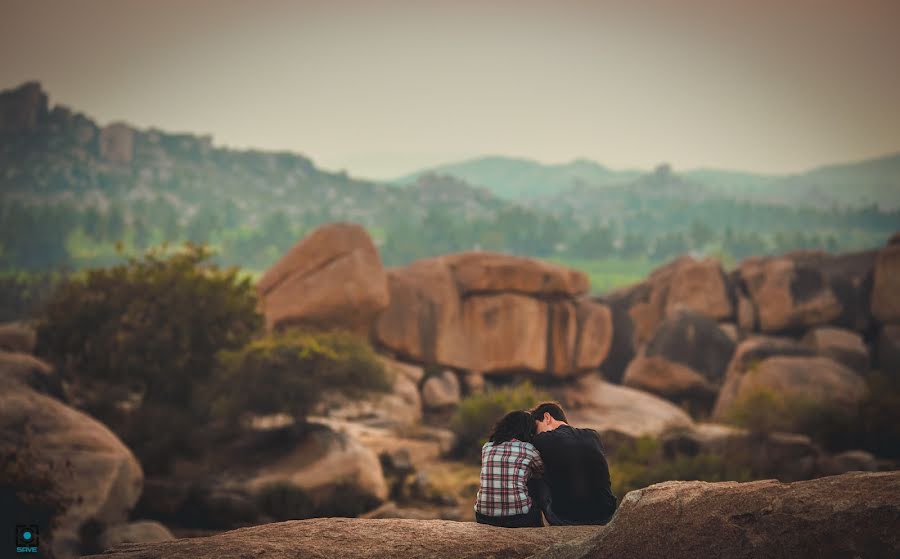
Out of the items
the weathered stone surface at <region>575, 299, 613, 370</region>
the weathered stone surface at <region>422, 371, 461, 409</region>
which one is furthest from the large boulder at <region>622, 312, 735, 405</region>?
the weathered stone surface at <region>422, 371, 461, 409</region>

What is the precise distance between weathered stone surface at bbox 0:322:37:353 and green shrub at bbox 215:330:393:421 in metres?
6.74

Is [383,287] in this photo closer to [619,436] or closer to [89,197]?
[619,436]

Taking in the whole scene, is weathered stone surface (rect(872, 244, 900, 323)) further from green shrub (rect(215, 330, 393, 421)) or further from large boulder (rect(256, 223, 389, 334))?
green shrub (rect(215, 330, 393, 421))

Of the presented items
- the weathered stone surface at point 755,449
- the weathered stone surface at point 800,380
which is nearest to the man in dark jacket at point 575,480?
the weathered stone surface at point 755,449

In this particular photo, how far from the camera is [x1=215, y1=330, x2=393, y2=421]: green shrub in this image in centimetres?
1983

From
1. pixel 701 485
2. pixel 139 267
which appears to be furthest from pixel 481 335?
pixel 701 485

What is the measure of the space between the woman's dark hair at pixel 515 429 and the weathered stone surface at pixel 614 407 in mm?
21160

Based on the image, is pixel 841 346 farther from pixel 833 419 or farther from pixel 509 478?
pixel 509 478

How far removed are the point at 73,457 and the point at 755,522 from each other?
39.1ft

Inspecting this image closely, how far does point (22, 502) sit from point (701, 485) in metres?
10.7

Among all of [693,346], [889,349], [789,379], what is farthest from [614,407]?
[889,349]

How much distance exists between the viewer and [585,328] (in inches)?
1417

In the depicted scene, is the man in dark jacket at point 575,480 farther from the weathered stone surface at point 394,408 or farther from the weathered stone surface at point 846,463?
the weathered stone surface at point 394,408

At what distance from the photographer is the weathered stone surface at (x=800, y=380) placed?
87.6 feet
